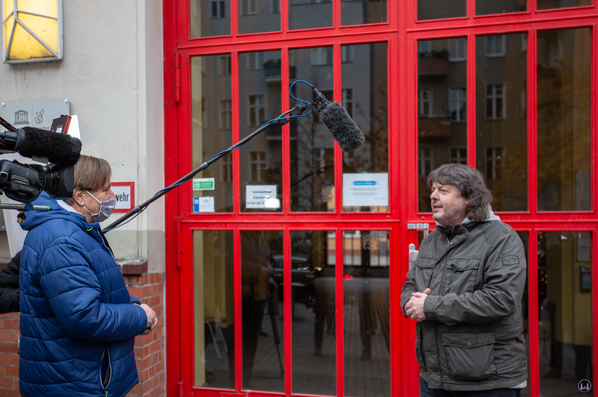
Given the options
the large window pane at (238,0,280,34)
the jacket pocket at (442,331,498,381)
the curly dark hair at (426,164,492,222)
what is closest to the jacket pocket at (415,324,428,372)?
the jacket pocket at (442,331,498,381)

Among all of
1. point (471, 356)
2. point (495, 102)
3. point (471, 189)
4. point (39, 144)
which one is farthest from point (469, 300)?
point (39, 144)

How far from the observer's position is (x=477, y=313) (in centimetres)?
193

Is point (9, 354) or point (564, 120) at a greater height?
point (564, 120)

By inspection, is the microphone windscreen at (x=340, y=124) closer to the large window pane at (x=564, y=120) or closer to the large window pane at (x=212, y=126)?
the large window pane at (x=212, y=126)

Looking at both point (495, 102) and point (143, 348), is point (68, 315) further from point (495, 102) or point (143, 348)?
point (495, 102)

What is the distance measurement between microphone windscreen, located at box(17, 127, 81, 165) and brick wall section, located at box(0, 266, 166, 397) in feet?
4.97

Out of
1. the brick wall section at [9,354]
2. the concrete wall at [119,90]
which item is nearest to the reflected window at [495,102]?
the concrete wall at [119,90]

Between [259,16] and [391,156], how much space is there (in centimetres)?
144

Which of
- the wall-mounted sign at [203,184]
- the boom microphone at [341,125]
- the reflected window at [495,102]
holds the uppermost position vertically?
the reflected window at [495,102]

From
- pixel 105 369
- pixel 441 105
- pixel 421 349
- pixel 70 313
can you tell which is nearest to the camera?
pixel 70 313

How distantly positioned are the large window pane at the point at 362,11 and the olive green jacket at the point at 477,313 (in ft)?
5.51

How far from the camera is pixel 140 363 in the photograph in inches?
113

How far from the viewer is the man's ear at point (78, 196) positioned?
77.1 inches

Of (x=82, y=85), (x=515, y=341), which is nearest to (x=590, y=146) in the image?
(x=515, y=341)
